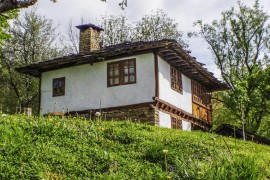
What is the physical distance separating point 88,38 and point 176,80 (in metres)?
5.96

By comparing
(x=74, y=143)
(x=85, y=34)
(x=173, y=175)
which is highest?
(x=85, y=34)

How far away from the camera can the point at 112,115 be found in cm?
2159

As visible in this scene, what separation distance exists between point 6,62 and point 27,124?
28930 millimetres

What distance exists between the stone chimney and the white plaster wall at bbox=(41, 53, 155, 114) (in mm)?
2224

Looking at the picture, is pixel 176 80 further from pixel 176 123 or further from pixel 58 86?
pixel 58 86

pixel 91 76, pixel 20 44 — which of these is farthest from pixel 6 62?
pixel 91 76

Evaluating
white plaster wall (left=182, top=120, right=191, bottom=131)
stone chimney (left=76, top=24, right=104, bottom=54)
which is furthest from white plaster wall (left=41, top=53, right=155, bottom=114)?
white plaster wall (left=182, top=120, right=191, bottom=131)

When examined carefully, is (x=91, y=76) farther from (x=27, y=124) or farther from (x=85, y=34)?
(x=27, y=124)

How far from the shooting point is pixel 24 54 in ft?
120

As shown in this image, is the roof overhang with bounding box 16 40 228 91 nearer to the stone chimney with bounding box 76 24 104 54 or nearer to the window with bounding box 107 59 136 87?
the window with bounding box 107 59 136 87

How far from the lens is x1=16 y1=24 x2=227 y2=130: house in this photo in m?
21.1

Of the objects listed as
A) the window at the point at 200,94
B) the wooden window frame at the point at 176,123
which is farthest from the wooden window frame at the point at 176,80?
the window at the point at 200,94

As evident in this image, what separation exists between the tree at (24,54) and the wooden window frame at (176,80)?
16.0 meters

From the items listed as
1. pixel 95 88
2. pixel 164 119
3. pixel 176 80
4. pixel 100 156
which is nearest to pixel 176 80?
pixel 176 80
